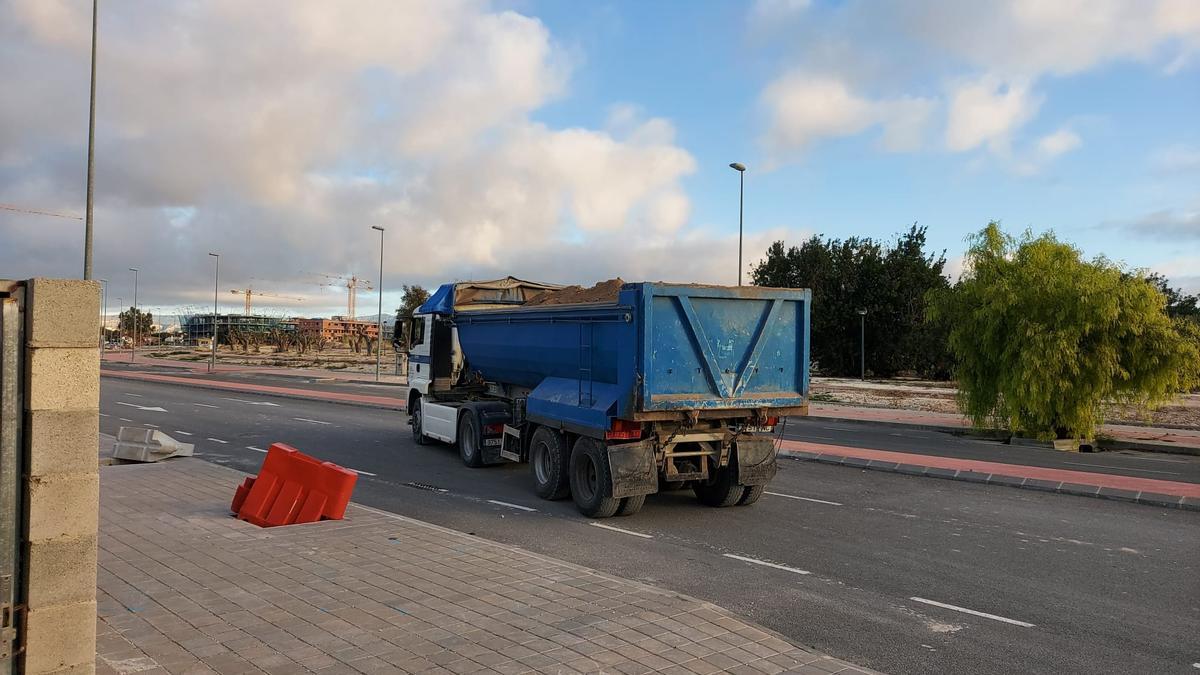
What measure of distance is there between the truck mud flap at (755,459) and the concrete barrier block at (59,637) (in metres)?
7.71

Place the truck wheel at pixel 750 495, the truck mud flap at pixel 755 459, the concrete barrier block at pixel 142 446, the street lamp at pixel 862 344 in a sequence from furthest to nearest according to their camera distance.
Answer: the street lamp at pixel 862 344 → the concrete barrier block at pixel 142 446 → the truck wheel at pixel 750 495 → the truck mud flap at pixel 755 459

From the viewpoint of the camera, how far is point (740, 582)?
740 centimetres

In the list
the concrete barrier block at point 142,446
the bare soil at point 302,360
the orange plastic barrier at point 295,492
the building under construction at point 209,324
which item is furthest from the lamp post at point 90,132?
the building under construction at point 209,324

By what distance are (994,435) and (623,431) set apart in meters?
14.9

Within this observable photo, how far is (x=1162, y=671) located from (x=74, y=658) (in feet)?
21.0

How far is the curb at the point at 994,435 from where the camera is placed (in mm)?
18406

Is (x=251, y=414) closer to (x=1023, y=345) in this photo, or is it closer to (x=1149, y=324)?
(x=1023, y=345)

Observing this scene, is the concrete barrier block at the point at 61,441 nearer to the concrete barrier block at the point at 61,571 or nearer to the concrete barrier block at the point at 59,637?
the concrete barrier block at the point at 61,571

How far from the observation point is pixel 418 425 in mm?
17188

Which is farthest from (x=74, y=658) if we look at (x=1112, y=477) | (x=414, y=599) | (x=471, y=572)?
(x=1112, y=477)

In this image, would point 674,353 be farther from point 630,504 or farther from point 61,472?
point 61,472

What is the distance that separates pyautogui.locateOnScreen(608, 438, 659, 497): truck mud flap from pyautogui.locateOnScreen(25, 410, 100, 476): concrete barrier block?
635 centimetres

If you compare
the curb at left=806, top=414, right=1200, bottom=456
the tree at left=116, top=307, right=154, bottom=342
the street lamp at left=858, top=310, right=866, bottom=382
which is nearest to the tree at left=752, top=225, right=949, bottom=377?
the street lamp at left=858, top=310, right=866, bottom=382

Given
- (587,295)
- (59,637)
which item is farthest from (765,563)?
(59,637)
